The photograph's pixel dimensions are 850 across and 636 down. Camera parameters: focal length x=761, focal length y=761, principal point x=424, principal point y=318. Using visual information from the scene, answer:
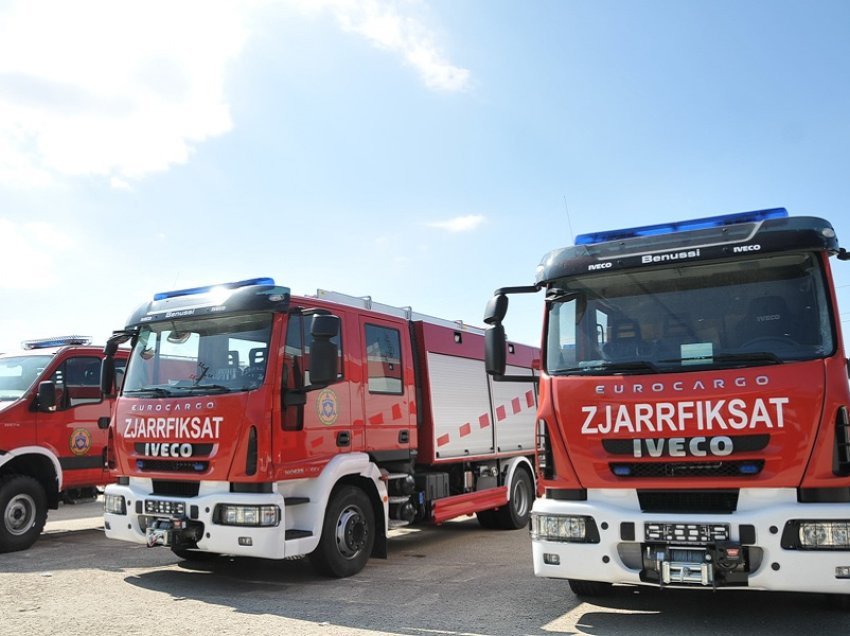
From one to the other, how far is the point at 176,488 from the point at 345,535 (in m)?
1.64

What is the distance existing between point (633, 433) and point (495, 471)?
18.6 ft

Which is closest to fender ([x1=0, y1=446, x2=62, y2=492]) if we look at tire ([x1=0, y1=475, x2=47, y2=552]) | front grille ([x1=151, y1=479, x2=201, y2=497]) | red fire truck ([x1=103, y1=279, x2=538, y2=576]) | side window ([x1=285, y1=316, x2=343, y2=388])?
tire ([x1=0, y1=475, x2=47, y2=552])

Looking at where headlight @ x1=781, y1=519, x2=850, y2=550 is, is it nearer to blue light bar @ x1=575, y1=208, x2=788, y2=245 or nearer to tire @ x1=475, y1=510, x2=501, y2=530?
blue light bar @ x1=575, y1=208, x2=788, y2=245

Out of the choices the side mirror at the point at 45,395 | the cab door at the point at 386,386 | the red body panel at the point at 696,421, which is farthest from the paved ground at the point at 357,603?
the side mirror at the point at 45,395

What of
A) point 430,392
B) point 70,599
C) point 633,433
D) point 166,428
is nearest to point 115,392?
point 166,428

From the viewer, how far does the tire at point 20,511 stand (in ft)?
28.5

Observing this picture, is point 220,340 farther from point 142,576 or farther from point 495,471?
point 495,471

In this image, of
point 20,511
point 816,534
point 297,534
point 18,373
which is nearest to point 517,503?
point 297,534

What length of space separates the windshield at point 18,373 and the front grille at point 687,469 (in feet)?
24.1

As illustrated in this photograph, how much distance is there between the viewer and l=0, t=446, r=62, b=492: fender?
8.74 m

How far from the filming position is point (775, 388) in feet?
15.9

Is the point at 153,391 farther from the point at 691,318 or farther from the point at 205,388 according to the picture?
the point at 691,318

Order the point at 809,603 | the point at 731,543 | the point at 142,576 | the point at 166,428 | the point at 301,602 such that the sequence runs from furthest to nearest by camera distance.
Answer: the point at 142,576, the point at 166,428, the point at 301,602, the point at 809,603, the point at 731,543

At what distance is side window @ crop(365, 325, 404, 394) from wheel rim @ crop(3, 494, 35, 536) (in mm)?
4441
